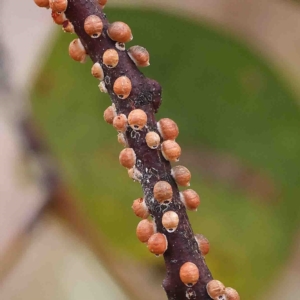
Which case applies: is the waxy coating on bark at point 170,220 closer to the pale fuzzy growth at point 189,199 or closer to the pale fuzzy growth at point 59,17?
the pale fuzzy growth at point 189,199

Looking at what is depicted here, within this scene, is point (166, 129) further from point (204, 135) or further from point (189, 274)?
point (204, 135)

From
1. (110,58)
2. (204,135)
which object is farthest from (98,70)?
(204,135)

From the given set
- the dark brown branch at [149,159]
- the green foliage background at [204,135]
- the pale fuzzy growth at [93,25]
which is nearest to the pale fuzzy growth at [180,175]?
the dark brown branch at [149,159]

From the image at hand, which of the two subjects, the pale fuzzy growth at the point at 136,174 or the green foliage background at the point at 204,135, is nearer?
the pale fuzzy growth at the point at 136,174

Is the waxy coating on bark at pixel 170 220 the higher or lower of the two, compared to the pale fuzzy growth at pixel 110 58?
lower

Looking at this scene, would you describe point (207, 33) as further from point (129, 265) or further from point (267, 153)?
point (129, 265)

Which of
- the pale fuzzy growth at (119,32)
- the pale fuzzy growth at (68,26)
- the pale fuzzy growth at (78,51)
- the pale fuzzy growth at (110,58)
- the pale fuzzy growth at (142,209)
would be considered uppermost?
the pale fuzzy growth at (119,32)
